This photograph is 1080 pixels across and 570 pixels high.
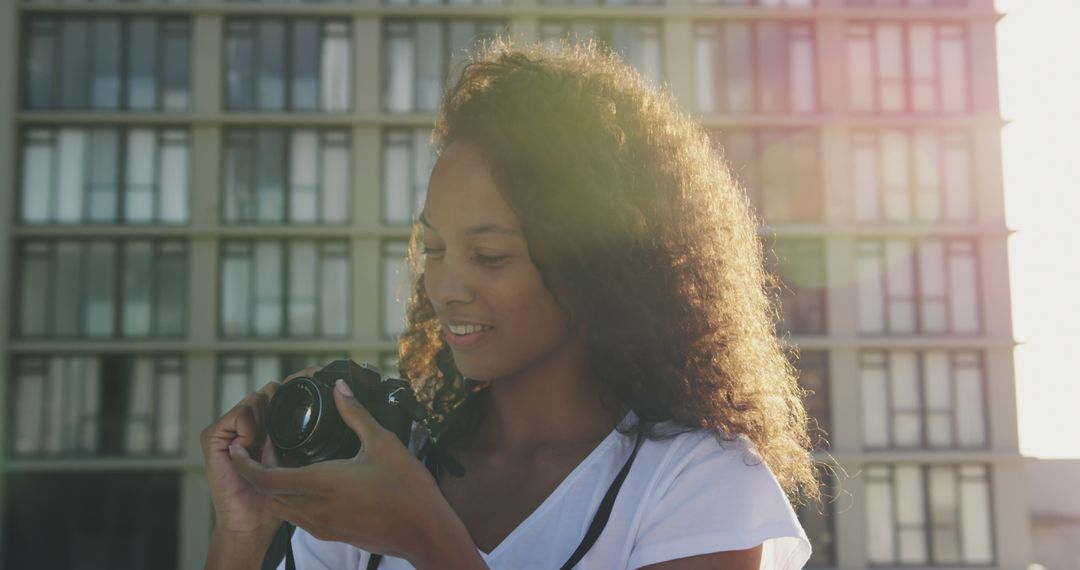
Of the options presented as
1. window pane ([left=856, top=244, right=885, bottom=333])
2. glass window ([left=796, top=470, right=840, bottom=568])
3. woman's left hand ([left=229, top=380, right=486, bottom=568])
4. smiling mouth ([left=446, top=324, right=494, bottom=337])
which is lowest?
glass window ([left=796, top=470, right=840, bottom=568])

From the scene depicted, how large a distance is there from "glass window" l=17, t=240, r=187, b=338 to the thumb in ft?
48.2

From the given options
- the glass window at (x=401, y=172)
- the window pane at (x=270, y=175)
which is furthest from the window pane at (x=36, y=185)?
the glass window at (x=401, y=172)

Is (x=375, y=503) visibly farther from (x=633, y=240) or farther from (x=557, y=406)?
(x=633, y=240)

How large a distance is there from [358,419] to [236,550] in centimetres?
34

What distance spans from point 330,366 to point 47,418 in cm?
1540

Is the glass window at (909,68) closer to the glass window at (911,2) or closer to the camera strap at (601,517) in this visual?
the glass window at (911,2)

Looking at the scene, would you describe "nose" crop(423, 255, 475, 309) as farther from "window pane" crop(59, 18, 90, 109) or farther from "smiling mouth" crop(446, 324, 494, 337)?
"window pane" crop(59, 18, 90, 109)

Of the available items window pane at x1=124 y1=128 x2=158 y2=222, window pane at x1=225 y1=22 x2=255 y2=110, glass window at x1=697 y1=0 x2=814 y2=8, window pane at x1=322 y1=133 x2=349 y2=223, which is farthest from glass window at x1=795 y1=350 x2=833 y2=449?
window pane at x1=124 y1=128 x2=158 y2=222

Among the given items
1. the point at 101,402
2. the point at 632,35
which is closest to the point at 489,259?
the point at 632,35

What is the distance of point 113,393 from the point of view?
15.3 meters

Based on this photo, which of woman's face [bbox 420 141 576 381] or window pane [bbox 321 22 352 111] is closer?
woman's face [bbox 420 141 576 381]

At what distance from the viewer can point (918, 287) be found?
15.8 metres

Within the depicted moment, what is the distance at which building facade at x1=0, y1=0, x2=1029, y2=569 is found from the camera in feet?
49.5

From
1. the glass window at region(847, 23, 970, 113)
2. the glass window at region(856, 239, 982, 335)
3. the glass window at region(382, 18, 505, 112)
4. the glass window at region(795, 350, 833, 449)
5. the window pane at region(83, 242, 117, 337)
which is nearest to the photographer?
the window pane at region(83, 242, 117, 337)
